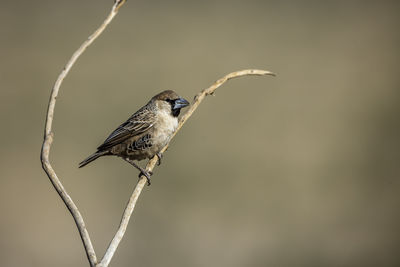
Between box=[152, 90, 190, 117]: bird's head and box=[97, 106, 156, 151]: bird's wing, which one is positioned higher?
box=[152, 90, 190, 117]: bird's head

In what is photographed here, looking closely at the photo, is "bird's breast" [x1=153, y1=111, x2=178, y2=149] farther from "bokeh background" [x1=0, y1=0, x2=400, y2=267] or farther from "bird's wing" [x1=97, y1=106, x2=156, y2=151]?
→ "bokeh background" [x1=0, y1=0, x2=400, y2=267]

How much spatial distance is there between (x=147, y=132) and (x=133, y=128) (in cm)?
21

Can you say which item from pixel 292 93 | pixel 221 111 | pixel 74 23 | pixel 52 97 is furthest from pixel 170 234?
pixel 74 23

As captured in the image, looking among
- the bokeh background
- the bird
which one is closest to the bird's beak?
the bird

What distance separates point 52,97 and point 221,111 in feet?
35.7

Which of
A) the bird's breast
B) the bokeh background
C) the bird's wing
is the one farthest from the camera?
the bokeh background

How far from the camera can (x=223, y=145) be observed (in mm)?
12656

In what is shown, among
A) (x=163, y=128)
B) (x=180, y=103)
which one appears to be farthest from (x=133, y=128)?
(x=180, y=103)

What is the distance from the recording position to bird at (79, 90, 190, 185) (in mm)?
5664

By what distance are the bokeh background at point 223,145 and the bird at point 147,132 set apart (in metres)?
3.74

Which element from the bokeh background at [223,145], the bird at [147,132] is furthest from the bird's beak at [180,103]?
the bokeh background at [223,145]

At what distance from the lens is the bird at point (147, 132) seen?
566cm

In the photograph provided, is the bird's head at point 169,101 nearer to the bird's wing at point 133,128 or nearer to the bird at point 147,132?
the bird at point 147,132

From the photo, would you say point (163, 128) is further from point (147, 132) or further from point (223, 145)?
point (223, 145)
